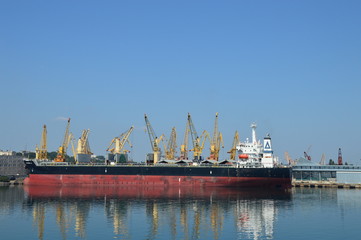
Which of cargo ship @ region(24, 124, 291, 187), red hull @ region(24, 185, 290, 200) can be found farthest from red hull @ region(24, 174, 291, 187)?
red hull @ region(24, 185, 290, 200)

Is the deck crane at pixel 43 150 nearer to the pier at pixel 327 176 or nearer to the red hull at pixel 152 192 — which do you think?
the red hull at pixel 152 192

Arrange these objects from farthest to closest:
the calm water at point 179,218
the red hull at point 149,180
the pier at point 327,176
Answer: the pier at point 327,176
the red hull at point 149,180
the calm water at point 179,218

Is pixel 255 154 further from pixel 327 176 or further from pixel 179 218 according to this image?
pixel 179 218

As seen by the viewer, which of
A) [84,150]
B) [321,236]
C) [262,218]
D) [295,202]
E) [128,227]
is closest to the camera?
[321,236]

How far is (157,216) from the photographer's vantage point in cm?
5119

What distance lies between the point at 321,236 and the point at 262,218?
34.8 ft

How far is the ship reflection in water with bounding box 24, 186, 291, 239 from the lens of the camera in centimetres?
4169

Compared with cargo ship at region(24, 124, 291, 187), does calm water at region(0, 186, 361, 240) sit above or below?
below

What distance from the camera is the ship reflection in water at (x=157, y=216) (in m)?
41.7

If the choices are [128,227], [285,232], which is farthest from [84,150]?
[285,232]

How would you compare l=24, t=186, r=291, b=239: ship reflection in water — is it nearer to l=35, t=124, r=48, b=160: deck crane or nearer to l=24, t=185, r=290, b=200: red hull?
l=24, t=185, r=290, b=200: red hull

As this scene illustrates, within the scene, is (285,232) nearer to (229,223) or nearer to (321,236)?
(321,236)

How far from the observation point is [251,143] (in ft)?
325

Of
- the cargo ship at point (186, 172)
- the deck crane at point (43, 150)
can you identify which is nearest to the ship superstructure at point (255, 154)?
the cargo ship at point (186, 172)
